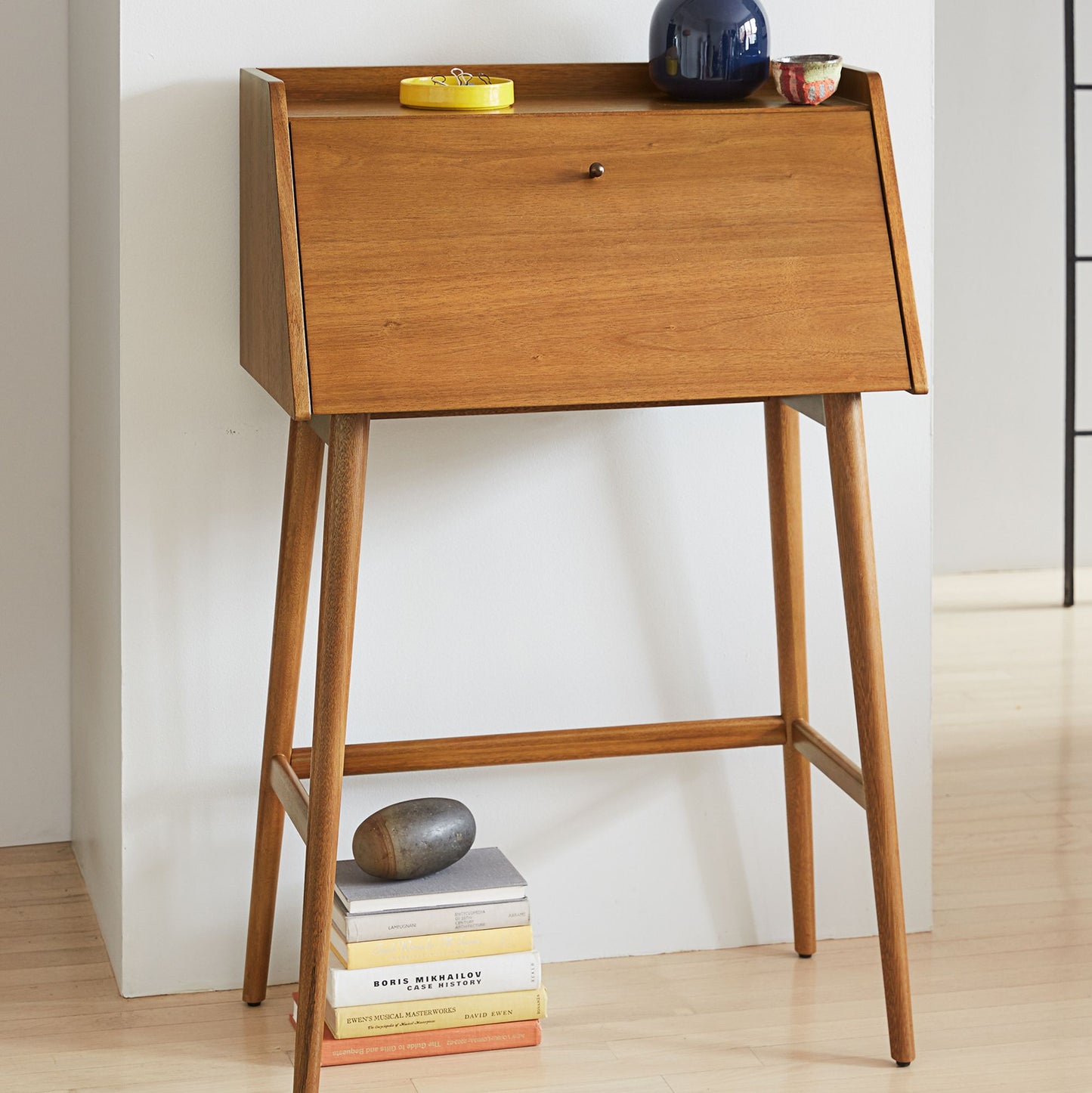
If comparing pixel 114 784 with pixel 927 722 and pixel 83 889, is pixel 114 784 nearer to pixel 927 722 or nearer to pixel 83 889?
pixel 83 889

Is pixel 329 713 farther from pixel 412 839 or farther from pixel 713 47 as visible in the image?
pixel 713 47

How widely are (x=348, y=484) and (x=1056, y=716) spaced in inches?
87.6

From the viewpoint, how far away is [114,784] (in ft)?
8.11

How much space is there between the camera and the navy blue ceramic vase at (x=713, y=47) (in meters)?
2.19

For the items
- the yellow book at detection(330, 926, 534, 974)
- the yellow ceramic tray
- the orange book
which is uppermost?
the yellow ceramic tray

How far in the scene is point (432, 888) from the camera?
7.55 ft

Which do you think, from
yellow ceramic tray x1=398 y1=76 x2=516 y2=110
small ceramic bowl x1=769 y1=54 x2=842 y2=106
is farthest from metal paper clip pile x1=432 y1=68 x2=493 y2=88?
small ceramic bowl x1=769 y1=54 x2=842 y2=106

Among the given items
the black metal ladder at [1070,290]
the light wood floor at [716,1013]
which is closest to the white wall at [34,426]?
the light wood floor at [716,1013]

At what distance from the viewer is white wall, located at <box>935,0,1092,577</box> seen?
476cm

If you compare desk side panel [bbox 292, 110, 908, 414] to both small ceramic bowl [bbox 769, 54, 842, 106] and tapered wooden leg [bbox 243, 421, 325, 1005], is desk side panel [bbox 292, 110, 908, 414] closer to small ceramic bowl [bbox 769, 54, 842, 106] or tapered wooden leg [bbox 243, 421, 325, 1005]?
small ceramic bowl [bbox 769, 54, 842, 106]

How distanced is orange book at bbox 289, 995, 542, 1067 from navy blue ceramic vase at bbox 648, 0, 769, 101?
128 cm

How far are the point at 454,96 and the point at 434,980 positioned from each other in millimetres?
1159

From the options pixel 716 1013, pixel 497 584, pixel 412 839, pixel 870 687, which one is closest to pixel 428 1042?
pixel 412 839

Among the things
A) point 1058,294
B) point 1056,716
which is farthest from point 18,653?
point 1058,294
